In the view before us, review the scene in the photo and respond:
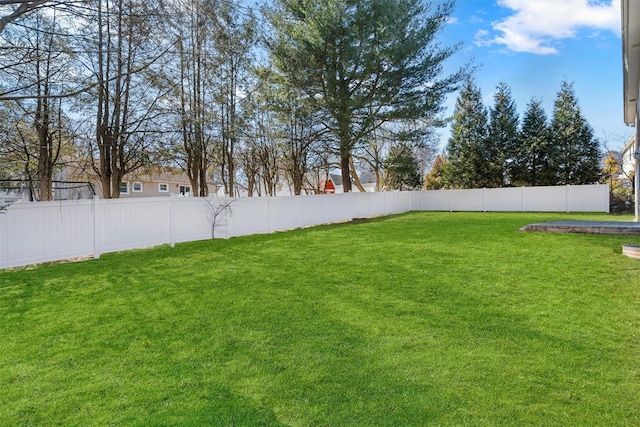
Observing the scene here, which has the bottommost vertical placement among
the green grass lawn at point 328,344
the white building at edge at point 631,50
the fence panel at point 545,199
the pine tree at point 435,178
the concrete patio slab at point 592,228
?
the green grass lawn at point 328,344

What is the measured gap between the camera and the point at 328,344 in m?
2.68

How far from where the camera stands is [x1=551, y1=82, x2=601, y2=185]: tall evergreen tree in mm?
16625

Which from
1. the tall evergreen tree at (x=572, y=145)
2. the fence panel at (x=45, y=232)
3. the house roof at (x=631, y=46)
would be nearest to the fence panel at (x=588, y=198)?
the tall evergreen tree at (x=572, y=145)

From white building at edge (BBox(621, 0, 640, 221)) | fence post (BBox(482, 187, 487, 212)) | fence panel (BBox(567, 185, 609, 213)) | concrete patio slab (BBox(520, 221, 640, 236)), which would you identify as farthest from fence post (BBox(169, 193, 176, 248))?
fence panel (BBox(567, 185, 609, 213))

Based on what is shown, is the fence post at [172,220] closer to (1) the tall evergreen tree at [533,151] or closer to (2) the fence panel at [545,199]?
(2) the fence panel at [545,199]

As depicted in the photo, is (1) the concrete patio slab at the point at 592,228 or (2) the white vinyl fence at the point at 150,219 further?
(1) the concrete patio slab at the point at 592,228

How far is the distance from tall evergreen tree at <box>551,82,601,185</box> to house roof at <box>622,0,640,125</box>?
6.81 metres

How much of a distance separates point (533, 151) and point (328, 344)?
18788 millimetres

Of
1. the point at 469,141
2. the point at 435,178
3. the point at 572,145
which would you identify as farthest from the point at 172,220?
the point at 435,178

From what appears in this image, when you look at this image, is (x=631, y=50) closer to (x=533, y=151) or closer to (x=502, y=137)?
(x=533, y=151)

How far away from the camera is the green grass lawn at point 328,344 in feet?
6.19

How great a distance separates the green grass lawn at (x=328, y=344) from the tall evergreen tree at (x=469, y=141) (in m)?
14.6

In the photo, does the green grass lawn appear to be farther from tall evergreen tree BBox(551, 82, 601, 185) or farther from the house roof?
tall evergreen tree BBox(551, 82, 601, 185)

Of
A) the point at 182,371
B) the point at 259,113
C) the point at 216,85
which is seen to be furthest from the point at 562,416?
the point at 259,113
